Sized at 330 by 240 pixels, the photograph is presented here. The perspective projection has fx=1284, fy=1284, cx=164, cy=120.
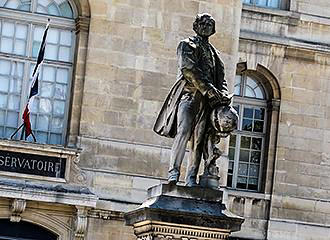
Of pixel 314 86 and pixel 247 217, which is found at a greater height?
pixel 314 86

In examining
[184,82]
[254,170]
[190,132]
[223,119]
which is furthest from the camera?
[254,170]

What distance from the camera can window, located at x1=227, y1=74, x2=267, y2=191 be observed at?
2906 cm

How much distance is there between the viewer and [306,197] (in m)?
29.0

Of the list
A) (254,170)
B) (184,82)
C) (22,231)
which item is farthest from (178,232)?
(254,170)

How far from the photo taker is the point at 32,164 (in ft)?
82.1

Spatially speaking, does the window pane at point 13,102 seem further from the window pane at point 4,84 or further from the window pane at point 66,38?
the window pane at point 66,38

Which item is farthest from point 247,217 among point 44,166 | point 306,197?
point 44,166

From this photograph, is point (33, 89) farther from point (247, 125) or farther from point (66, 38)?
point (247, 125)

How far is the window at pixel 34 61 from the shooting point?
2592 cm

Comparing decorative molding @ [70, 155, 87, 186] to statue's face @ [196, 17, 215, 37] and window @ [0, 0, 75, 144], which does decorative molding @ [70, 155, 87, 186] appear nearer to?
window @ [0, 0, 75, 144]

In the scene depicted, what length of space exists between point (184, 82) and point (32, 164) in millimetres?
8960

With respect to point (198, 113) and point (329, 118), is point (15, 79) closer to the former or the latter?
point (329, 118)

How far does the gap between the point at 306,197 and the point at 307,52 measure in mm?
3296

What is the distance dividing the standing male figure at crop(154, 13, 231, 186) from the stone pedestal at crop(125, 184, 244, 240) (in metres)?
0.23
